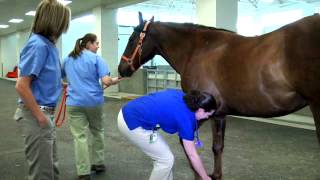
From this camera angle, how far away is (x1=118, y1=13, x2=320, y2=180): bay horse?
2652mm

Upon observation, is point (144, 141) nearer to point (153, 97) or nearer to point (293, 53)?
point (153, 97)

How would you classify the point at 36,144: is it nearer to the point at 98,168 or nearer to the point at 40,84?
the point at 40,84

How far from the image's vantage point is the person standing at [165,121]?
2307 millimetres

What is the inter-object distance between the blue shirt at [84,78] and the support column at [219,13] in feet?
15.5

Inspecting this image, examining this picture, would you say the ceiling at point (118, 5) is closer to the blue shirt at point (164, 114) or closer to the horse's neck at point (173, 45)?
the horse's neck at point (173, 45)

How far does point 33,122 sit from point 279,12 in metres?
22.3

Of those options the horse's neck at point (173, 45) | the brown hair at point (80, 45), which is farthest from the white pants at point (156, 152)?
the brown hair at point (80, 45)

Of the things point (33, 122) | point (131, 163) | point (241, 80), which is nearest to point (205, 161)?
point (131, 163)

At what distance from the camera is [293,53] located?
2680 mm

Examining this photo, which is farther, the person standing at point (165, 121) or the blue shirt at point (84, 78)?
the blue shirt at point (84, 78)

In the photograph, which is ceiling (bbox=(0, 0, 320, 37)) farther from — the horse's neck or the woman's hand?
the woman's hand

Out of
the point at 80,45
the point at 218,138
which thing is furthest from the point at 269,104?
the point at 80,45

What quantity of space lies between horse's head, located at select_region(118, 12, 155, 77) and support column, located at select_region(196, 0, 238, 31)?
15.0 feet

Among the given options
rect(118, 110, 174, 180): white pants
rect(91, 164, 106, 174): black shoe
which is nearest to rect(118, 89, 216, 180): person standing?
rect(118, 110, 174, 180): white pants
